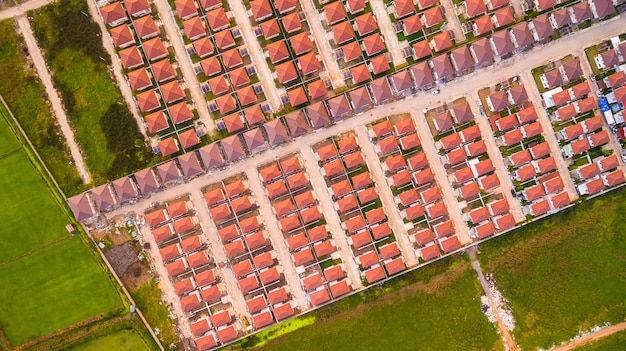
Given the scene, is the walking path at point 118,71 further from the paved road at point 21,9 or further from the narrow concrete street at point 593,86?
the narrow concrete street at point 593,86

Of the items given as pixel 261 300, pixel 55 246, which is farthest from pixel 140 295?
pixel 261 300

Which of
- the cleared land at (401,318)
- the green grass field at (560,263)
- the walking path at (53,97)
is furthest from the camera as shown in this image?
the green grass field at (560,263)

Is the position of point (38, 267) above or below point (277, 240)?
above

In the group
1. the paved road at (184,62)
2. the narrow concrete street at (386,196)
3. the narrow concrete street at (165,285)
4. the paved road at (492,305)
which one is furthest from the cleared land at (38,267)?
the paved road at (492,305)

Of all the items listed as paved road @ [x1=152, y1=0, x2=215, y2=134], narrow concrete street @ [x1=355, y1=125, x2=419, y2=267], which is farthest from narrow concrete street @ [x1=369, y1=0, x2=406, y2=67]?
paved road @ [x1=152, y1=0, x2=215, y2=134]

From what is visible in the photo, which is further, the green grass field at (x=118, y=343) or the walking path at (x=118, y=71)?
the green grass field at (x=118, y=343)

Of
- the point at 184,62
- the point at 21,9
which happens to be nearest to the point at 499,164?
the point at 184,62

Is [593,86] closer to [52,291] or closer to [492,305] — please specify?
[492,305]
